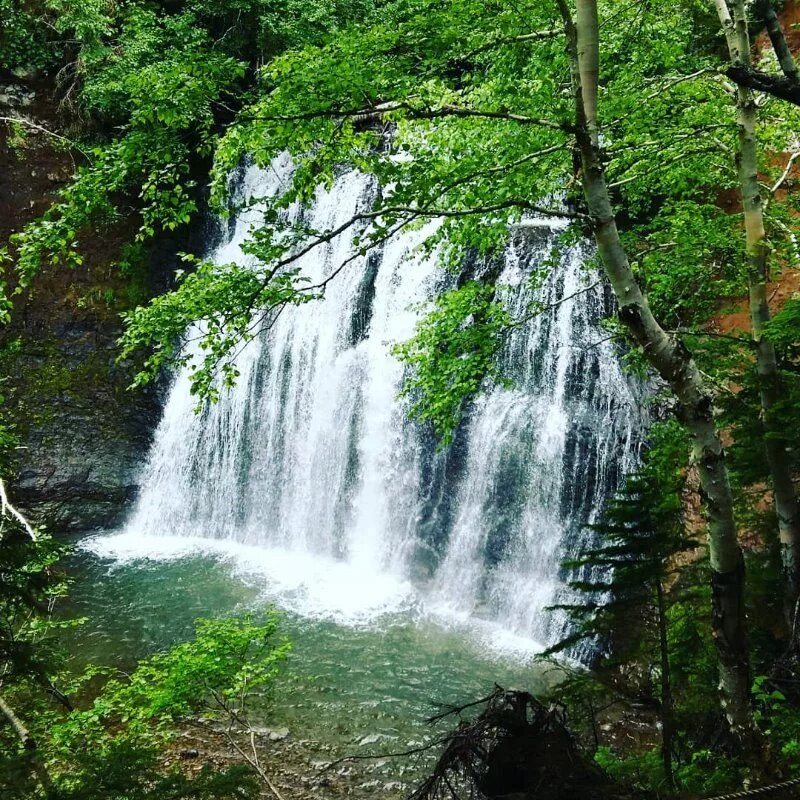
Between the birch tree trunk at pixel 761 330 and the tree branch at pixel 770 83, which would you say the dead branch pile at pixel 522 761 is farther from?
the tree branch at pixel 770 83

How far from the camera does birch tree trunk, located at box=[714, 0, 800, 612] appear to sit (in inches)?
212

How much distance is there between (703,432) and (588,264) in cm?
342

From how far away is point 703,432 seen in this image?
158 inches

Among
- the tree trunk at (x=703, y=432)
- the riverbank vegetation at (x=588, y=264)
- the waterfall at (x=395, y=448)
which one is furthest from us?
the waterfall at (x=395, y=448)

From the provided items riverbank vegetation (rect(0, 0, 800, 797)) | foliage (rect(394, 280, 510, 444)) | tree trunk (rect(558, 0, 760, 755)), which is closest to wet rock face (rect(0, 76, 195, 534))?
riverbank vegetation (rect(0, 0, 800, 797))

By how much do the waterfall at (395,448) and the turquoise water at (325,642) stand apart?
83 centimetres

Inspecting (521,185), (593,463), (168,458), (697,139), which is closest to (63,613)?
(168,458)

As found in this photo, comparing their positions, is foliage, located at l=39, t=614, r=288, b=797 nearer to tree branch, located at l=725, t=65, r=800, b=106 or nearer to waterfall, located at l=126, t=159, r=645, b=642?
waterfall, located at l=126, t=159, r=645, b=642

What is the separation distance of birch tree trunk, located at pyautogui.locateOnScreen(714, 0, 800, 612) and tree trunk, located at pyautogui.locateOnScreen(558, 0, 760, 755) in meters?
1.67

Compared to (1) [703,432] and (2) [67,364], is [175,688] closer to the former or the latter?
(1) [703,432]

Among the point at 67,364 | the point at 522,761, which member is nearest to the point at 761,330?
the point at 522,761

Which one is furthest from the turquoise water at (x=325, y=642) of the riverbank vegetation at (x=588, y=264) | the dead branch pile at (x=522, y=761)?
the dead branch pile at (x=522, y=761)

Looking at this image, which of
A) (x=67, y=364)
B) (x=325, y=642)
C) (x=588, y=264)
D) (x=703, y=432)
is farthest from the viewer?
(x=67, y=364)

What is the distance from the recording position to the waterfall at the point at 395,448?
11547 millimetres
